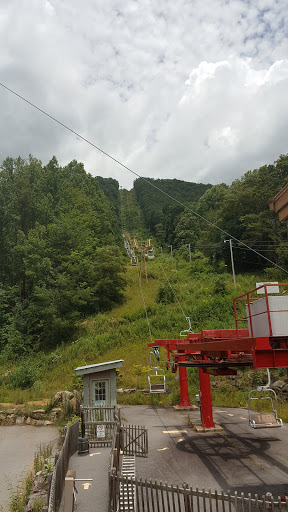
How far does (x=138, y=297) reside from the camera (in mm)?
37938

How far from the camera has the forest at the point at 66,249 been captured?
3247 cm

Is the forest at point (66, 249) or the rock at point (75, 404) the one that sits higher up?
the forest at point (66, 249)

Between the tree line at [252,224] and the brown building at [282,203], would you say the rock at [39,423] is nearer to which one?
the brown building at [282,203]

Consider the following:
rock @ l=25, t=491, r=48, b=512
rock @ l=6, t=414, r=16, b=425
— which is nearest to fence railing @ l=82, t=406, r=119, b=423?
rock @ l=6, t=414, r=16, b=425

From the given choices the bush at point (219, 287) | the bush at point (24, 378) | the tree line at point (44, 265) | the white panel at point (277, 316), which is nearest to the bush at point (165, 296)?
the bush at point (219, 287)

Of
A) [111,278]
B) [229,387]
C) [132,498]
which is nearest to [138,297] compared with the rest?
[111,278]

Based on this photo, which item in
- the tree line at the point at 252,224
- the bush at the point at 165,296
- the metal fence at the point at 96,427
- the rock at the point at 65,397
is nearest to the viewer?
the metal fence at the point at 96,427

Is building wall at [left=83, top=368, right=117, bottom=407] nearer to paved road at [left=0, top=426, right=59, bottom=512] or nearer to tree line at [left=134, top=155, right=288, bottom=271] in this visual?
paved road at [left=0, top=426, right=59, bottom=512]

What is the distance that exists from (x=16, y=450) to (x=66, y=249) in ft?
88.3

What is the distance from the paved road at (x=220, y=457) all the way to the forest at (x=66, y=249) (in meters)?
19.6

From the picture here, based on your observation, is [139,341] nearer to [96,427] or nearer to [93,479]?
[96,427]

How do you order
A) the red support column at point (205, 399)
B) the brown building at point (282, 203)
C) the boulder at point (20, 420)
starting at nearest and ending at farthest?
the brown building at point (282, 203) < the red support column at point (205, 399) < the boulder at point (20, 420)

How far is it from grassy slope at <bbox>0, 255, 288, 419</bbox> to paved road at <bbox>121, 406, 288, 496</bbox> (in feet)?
10.5

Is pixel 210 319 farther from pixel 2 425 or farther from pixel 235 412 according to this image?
pixel 2 425
